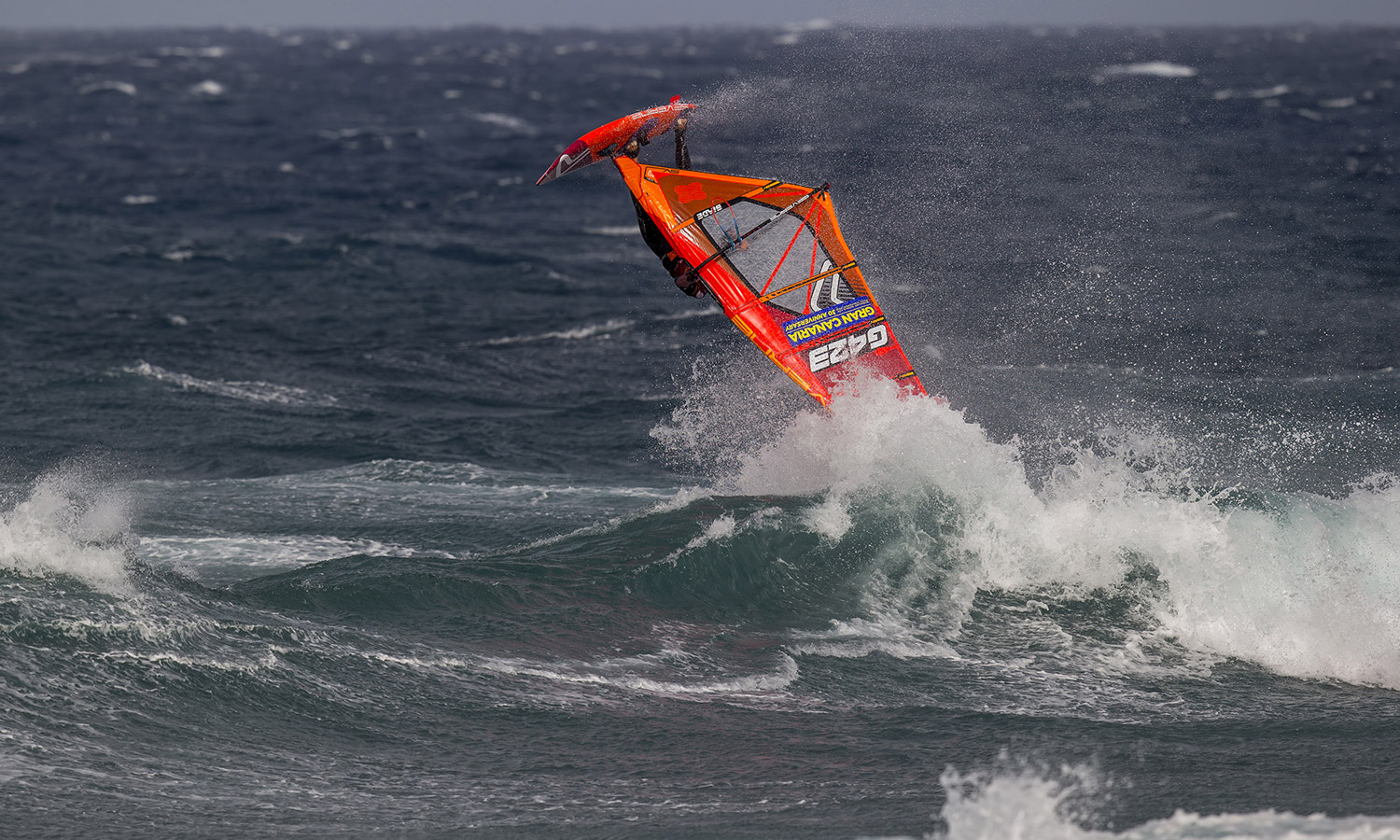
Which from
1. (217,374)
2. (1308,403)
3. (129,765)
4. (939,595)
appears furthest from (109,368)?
(1308,403)

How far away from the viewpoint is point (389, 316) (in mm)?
27562

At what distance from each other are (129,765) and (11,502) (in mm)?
6749

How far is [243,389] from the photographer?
22109 millimetres

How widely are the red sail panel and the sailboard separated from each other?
1 centimetres

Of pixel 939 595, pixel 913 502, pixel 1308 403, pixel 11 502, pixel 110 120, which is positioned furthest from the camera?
pixel 110 120

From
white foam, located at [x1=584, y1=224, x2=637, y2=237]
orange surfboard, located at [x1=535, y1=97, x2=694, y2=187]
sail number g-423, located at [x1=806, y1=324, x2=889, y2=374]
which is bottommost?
white foam, located at [x1=584, y1=224, x2=637, y2=237]

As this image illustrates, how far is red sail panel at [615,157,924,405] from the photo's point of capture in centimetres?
1510

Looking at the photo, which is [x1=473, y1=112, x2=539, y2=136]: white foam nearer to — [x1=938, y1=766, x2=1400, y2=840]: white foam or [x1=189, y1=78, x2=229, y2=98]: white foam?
[x1=189, y1=78, x2=229, y2=98]: white foam

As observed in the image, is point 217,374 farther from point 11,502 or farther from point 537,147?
point 537,147

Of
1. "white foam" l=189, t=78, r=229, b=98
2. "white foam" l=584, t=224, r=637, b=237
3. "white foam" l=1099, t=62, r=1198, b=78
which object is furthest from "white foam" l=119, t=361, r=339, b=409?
"white foam" l=1099, t=62, r=1198, b=78

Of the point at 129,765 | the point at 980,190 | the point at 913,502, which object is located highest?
the point at 980,190

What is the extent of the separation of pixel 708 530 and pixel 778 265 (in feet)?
10.5

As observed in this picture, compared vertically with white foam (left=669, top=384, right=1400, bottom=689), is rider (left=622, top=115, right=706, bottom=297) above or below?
above

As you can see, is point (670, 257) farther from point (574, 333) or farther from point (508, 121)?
point (508, 121)
